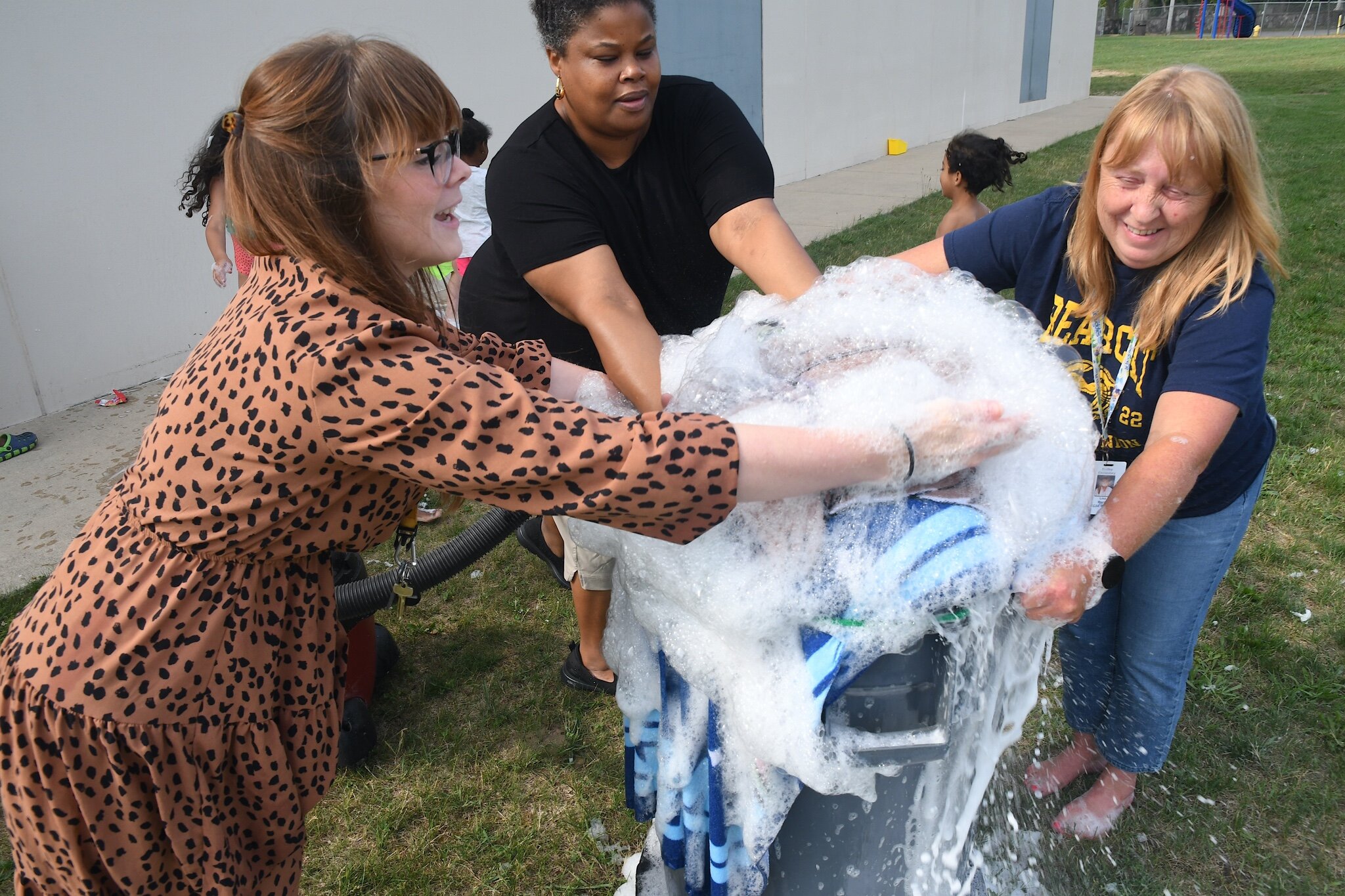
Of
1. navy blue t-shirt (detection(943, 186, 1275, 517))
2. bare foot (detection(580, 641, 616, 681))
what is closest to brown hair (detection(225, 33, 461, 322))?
navy blue t-shirt (detection(943, 186, 1275, 517))

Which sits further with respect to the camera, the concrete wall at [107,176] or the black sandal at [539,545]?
the concrete wall at [107,176]

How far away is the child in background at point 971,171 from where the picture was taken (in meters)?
5.07

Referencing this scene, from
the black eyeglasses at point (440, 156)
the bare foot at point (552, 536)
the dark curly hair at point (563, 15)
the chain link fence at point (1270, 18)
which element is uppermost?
the dark curly hair at point (563, 15)

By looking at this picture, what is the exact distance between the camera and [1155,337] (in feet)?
5.55

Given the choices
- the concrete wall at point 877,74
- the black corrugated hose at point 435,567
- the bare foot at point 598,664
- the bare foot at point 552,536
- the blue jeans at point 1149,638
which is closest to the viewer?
the blue jeans at point 1149,638

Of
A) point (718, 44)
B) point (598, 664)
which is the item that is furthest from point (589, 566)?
point (718, 44)

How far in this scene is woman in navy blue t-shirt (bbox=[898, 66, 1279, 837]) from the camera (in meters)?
1.54

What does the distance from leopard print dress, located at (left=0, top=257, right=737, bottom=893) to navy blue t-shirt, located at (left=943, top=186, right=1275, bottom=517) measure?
36.8 inches

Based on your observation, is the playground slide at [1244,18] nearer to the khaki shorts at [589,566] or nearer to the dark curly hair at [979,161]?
the dark curly hair at [979,161]

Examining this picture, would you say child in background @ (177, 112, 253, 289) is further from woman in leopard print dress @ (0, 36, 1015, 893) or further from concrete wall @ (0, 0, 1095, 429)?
woman in leopard print dress @ (0, 36, 1015, 893)

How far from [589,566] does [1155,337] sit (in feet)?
4.82

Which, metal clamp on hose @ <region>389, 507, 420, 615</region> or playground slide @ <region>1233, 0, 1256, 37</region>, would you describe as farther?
playground slide @ <region>1233, 0, 1256, 37</region>

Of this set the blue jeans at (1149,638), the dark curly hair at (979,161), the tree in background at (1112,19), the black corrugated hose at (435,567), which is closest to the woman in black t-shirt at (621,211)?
the black corrugated hose at (435,567)

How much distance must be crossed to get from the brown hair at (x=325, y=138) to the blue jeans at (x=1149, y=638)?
1.60 metres
